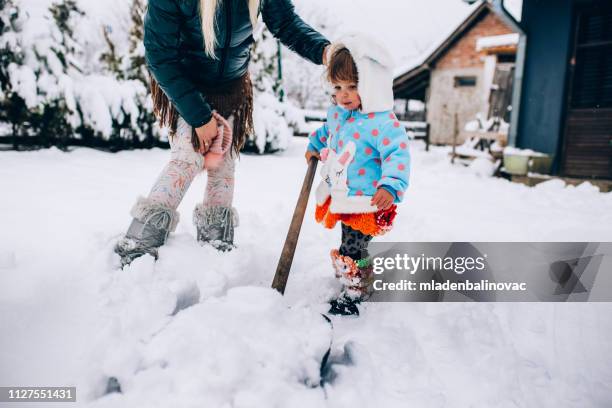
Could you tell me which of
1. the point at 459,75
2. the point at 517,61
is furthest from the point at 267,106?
the point at 459,75

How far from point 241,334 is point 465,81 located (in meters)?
16.7

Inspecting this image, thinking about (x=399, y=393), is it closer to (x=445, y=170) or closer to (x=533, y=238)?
(x=533, y=238)

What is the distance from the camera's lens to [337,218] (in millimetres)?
1938

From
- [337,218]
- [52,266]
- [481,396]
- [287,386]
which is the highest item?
[337,218]

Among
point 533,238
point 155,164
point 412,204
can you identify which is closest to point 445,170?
point 412,204

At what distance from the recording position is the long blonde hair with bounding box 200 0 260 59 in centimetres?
162

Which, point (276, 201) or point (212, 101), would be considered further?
point (276, 201)

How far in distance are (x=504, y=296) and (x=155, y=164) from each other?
459 centimetres

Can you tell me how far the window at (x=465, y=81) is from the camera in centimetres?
1545

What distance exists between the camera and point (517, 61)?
6594 mm

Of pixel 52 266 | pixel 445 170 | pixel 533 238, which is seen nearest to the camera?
pixel 52 266

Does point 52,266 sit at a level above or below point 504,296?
above

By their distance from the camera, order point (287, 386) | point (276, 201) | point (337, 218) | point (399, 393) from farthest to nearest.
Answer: point (276, 201)
point (337, 218)
point (399, 393)
point (287, 386)

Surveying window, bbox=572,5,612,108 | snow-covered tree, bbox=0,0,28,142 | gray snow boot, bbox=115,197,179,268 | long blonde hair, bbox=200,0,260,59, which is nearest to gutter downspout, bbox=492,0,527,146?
window, bbox=572,5,612,108
